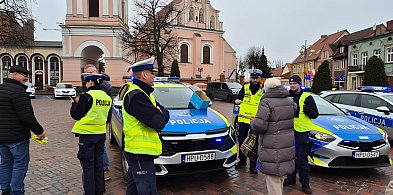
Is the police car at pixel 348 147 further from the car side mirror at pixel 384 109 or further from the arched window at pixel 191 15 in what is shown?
the arched window at pixel 191 15

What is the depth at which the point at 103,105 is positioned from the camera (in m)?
3.88

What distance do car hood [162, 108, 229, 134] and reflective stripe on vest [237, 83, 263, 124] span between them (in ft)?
1.85

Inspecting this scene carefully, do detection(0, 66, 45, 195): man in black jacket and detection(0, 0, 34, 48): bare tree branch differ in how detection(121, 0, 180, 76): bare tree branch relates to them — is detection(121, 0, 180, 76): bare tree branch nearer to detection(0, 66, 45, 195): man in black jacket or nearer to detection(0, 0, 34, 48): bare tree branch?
detection(0, 0, 34, 48): bare tree branch

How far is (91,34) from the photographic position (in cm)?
3356

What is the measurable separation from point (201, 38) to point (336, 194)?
49.5 metres

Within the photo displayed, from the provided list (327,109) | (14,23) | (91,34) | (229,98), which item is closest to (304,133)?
(327,109)

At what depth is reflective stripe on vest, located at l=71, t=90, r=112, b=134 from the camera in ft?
12.3

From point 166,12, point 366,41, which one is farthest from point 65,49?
point 366,41

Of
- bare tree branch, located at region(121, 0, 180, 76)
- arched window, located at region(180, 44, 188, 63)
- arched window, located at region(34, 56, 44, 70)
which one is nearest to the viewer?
bare tree branch, located at region(121, 0, 180, 76)

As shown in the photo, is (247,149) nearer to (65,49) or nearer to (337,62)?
(65,49)

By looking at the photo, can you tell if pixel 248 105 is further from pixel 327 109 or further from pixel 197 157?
pixel 327 109

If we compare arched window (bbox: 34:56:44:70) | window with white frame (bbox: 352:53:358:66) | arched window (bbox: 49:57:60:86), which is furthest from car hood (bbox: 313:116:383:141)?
arched window (bbox: 34:56:44:70)

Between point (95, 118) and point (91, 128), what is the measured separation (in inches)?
5.5

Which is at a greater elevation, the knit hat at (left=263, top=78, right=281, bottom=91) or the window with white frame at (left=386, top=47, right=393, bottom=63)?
the window with white frame at (left=386, top=47, right=393, bottom=63)
